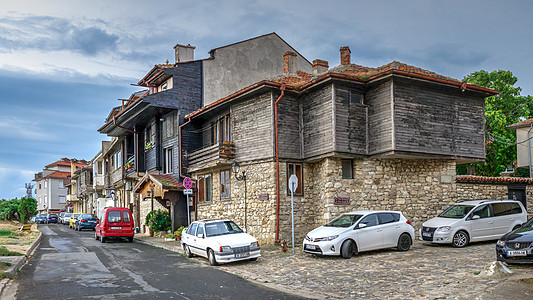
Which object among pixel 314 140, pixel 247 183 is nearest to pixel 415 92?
pixel 314 140

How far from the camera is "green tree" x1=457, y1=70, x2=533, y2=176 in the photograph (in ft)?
122

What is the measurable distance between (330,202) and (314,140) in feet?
9.44

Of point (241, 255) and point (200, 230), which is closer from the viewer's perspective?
point (241, 255)

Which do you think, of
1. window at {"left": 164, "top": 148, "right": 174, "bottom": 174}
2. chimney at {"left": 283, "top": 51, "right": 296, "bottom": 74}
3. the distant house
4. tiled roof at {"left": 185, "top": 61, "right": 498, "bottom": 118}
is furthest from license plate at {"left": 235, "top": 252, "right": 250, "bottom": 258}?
the distant house

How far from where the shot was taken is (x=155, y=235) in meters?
28.2

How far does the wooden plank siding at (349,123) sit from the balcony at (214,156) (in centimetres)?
594

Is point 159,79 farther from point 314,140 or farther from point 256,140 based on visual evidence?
point 314,140

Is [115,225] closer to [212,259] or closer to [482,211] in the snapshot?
[212,259]

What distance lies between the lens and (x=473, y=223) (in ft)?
55.2

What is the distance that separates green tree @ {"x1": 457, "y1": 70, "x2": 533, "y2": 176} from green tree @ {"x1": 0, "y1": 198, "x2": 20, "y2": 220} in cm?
5217

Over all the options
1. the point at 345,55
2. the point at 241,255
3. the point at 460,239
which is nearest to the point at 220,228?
the point at 241,255

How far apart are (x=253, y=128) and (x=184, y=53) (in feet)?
37.7

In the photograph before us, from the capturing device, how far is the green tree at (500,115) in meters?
37.3

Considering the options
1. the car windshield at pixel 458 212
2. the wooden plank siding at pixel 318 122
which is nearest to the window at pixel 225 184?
the wooden plank siding at pixel 318 122
